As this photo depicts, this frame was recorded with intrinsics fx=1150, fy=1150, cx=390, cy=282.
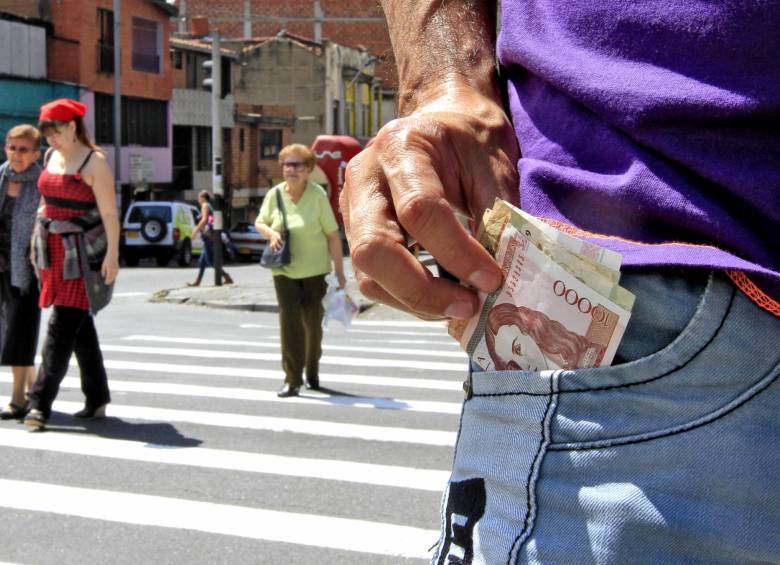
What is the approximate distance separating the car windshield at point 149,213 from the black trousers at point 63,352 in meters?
26.2

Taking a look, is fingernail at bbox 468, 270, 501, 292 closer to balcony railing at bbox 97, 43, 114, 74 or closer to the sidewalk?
the sidewalk

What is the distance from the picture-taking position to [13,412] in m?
7.80

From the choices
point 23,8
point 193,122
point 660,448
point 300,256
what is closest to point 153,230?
point 23,8

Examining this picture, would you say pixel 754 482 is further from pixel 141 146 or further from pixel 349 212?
pixel 141 146

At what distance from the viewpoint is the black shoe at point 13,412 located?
7773mm

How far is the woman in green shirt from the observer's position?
29.3 feet

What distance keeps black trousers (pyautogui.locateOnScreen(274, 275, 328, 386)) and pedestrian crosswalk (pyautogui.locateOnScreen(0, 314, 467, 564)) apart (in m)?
0.28

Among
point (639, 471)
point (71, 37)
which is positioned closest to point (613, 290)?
point (639, 471)

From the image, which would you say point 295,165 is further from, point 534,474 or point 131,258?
point 131,258

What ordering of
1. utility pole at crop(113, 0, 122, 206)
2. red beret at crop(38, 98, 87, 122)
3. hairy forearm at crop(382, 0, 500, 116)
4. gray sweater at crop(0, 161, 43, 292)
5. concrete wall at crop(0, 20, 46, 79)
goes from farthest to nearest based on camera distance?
utility pole at crop(113, 0, 122, 206)
concrete wall at crop(0, 20, 46, 79)
gray sweater at crop(0, 161, 43, 292)
red beret at crop(38, 98, 87, 122)
hairy forearm at crop(382, 0, 500, 116)

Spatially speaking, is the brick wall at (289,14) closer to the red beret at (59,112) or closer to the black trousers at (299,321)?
the black trousers at (299,321)

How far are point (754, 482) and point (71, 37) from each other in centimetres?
3859

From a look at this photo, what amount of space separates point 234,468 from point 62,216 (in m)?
2.07

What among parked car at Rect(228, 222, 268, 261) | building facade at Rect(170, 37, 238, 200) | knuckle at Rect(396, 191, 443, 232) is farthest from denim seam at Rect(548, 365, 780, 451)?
building facade at Rect(170, 37, 238, 200)
